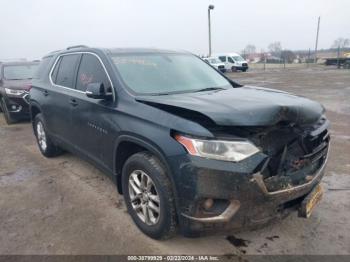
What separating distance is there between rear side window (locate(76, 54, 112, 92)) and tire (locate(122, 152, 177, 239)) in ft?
3.05

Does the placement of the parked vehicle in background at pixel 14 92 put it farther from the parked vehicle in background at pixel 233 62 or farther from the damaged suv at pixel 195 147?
the parked vehicle in background at pixel 233 62

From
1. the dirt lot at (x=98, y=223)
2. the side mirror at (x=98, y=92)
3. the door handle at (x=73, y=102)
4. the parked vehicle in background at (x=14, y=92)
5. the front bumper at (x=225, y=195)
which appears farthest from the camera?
the parked vehicle in background at (x=14, y=92)

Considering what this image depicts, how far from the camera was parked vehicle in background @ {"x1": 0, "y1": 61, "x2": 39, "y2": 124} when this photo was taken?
8.28 meters

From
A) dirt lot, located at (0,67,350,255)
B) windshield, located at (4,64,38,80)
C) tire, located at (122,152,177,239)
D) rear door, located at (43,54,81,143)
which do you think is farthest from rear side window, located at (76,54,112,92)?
windshield, located at (4,64,38,80)

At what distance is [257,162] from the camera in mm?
2416

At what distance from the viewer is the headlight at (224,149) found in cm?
242

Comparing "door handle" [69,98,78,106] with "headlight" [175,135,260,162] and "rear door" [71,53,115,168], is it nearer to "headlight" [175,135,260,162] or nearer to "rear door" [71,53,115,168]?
"rear door" [71,53,115,168]

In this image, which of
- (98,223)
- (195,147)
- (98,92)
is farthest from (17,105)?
(195,147)

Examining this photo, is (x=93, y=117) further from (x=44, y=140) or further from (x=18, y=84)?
(x=18, y=84)

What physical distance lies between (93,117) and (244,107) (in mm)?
1808

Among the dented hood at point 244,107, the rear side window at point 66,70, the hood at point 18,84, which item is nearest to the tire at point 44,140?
the rear side window at point 66,70

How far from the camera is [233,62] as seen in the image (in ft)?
110

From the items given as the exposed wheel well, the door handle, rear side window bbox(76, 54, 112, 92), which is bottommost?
the exposed wheel well

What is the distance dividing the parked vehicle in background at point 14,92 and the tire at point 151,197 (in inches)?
244
